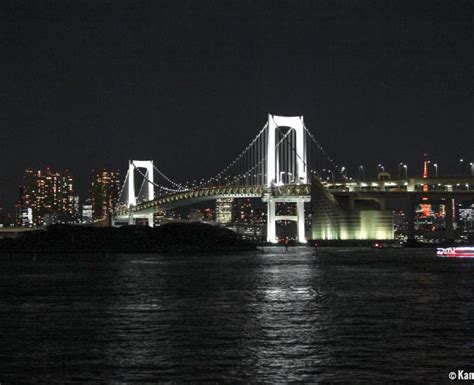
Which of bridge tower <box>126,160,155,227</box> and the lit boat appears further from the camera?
bridge tower <box>126,160,155,227</box>

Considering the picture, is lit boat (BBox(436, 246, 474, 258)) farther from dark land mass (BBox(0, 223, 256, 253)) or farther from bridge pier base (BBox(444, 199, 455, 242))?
bridge pier base (BBox(444, 199, 455, 242))

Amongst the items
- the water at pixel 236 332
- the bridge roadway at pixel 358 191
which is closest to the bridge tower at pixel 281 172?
the bridge roadway at pixel 358 191

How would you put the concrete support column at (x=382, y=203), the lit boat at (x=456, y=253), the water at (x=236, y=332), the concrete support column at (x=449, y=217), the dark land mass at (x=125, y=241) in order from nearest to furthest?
1. the water at (x=236, y=332)
2. the lit boat at (x=456, y=253)
3. the dark land mass at (x=125, y=241)
4. the concrete support column at (x=382, y=203)
5. the concrete support column at (x=449, y=217)

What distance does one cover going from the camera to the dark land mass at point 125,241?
234 ft

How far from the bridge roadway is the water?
48833 millimetres

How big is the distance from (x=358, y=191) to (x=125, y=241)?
21623 mm

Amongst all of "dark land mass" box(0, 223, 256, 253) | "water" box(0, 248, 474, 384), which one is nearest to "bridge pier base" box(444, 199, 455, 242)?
"dark land mass" box(0, 223, 256, 253)

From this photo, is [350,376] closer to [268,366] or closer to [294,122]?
[268,366]

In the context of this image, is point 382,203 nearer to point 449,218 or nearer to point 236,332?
point 449,218

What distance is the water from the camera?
485 inches

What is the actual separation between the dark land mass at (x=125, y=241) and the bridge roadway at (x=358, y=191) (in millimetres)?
6355

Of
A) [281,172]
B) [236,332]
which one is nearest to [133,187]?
[281,172]

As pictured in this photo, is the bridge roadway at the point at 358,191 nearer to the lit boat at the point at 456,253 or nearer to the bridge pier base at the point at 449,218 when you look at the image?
the bridge pier base at the point at 449,218

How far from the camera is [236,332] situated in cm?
1630
